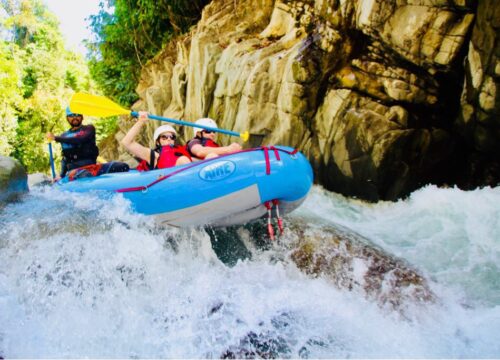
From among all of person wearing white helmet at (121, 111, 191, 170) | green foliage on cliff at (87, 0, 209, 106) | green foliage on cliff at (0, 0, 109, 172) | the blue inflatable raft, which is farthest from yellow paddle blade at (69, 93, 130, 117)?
green foliage on cliff at (0, 0, 109, 172)

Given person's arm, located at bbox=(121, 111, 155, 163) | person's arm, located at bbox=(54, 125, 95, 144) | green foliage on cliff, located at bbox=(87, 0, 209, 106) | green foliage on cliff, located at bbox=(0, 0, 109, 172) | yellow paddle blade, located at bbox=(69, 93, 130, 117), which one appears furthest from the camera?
green foliage on cliff, located at bbox=(0, 0, 109, 172)

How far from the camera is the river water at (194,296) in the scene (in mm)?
2246

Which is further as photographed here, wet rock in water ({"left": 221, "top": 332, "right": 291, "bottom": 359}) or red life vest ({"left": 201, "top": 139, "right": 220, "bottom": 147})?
red life vest ({"left": 201, "top": 139, "right": 220, "bottom": 147})

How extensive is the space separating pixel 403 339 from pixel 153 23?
11.3m

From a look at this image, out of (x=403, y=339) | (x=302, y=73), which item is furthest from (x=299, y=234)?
(x=302, y=73)

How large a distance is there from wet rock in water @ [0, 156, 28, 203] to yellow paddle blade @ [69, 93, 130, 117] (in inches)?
36.1

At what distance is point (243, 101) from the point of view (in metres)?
6.71

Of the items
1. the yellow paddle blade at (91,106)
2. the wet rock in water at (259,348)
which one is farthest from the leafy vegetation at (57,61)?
the wet rock in water at (259,348)

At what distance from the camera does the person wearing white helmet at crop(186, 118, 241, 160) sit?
3.92 m

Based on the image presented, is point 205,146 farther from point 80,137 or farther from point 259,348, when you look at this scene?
point 259,348

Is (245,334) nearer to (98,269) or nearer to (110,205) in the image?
(98,269)

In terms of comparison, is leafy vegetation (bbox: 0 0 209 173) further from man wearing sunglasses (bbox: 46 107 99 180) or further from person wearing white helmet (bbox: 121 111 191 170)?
person wearing white helmet (bbox: 121 111 191 170)

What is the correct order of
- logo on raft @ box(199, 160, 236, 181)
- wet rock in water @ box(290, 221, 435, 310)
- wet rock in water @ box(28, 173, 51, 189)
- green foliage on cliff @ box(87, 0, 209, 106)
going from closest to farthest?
wet rock in water @ box(290, 221, 435, 310), logo on raft @ box(199, 160, 236, 181), wet rock in water @ box(28, 173, 51, 189), green foliage on cliff @ box(87, 0, 209, 106)

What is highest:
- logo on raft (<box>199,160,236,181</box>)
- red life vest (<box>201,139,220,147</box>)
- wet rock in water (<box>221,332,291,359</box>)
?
logo on raft (<box>199,160,236,181</box>)
